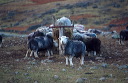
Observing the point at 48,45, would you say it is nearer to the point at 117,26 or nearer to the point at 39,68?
the point at 39,68

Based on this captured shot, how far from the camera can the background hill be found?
65562 mm

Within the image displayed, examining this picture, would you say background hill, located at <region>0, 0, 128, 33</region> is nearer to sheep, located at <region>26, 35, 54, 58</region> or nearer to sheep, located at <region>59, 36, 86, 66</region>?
sheep, located at <region>26, 35, 54, 58</region>

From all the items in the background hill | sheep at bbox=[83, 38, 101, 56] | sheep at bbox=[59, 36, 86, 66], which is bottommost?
the background hill

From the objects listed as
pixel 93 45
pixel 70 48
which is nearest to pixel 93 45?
pixel 93 45

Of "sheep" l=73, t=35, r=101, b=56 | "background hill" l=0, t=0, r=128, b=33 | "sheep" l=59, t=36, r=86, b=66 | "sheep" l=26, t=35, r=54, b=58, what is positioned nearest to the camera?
"sheep" l=59, t=36, r=86, b=66

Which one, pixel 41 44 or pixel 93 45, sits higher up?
pixel 41 44

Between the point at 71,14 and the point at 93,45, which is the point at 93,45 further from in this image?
the point at 71,14

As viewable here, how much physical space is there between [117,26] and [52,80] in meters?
50.7

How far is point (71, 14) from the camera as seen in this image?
245ft

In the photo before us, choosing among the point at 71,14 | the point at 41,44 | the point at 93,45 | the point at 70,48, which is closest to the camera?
the point at 70,48

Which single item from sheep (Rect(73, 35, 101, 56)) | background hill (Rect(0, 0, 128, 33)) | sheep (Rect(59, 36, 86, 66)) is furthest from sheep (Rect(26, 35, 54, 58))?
background hill (Rect(0, 0, 128, 33))

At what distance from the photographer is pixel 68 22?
80.5 ft

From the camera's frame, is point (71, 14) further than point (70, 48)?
Yes

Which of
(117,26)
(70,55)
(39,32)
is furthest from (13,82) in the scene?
(117,26)
